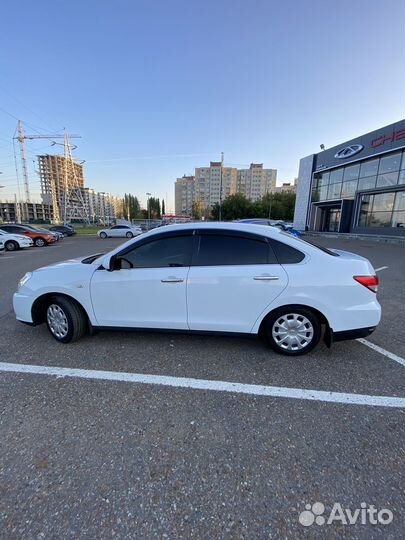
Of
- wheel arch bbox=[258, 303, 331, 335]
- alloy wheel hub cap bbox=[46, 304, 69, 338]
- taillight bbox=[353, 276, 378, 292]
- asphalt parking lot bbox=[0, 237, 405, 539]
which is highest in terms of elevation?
taillight bbox=[353, 276, 378, 292]

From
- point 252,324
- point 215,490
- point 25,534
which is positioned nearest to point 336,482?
point 215,490

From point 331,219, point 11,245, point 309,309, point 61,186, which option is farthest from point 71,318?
point 61,186

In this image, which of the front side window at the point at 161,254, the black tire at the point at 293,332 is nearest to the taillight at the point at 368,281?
the black tire at the point at 293,332

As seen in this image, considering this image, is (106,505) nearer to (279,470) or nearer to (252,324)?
(279,470)

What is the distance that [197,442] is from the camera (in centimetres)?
202

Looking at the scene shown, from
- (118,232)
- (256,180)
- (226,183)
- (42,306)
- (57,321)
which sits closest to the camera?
→ (57,321)

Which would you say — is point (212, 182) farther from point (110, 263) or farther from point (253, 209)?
point (110, 263)

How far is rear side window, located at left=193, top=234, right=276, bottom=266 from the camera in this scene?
10.2ft

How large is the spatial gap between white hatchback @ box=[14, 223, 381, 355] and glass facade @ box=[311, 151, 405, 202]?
23.3m

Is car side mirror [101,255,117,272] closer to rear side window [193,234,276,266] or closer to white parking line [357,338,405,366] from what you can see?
rear side window [193,234,276,266]

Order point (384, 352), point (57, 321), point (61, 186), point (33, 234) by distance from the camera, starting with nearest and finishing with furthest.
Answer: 1. point (384, 352)
2. point (57, 321)
3. point (33, 234)
4. point (61, 186)

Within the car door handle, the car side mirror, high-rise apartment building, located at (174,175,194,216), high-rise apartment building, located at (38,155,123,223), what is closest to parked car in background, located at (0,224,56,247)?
the car side mirror

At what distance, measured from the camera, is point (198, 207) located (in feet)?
296

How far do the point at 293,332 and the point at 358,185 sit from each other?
2728 centimetres
